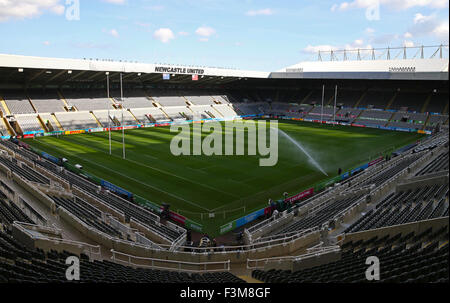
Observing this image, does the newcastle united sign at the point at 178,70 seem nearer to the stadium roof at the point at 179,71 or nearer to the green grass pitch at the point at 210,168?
the stadium roof at the point at 179,71

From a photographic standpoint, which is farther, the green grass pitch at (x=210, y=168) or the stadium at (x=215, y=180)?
the green grass pitch at (x=210, y=168)

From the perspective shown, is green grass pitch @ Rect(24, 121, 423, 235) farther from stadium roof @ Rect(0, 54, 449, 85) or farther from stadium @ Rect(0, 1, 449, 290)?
stadium roof @ Rect(0, 54, 449, 85)

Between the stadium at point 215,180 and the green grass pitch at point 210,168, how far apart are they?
177mm

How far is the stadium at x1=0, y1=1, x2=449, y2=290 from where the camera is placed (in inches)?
431

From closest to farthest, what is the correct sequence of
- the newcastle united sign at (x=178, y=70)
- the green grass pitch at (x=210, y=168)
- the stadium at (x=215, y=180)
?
the stadium at (x=215, y=180)
the green grass pitch at (x=210, y=168)
the newcastle united sign at (x=178, y=70)

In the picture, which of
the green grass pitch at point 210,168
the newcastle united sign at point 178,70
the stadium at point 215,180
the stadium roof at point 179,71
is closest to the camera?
the stadium at point 215,180

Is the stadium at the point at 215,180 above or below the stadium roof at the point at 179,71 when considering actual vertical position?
below

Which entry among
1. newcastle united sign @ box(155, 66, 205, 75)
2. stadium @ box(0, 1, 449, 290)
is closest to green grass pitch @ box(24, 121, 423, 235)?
stadium @ box(0, 1, 449, 290)

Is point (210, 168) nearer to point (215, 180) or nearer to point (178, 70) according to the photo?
point (215, 180)

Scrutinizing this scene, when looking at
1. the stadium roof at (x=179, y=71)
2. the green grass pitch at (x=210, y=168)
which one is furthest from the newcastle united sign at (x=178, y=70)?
the green grass pitch at (x=210, y=168)

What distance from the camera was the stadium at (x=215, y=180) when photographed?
10.9 metres

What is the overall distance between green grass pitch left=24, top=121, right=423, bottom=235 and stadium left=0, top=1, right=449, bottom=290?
0.58 ft

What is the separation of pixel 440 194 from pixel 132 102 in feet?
177

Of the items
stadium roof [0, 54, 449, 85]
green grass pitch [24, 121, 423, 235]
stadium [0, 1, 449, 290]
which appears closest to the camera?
stadium [0, 1, 449, 290]
